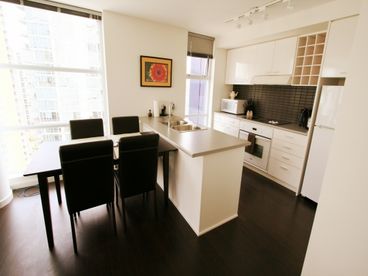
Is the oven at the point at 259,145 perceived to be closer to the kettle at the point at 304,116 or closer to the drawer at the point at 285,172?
the drawer at the point at 285,172

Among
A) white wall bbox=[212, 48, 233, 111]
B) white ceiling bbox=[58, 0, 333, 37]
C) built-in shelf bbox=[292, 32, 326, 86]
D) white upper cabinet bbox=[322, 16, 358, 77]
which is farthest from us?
white wall bbox=[212, 48, 233, 111]

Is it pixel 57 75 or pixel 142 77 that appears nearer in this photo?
pixel 57 75

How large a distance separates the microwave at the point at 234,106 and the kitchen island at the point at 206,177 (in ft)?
6.55

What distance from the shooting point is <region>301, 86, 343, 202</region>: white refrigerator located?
2.34m

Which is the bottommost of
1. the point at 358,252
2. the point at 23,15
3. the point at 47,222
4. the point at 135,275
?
the point at 135,275

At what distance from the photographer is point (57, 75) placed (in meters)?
2.87

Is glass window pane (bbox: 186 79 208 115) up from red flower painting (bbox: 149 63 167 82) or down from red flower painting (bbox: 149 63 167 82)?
down

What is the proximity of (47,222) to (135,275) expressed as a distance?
98 centimetres

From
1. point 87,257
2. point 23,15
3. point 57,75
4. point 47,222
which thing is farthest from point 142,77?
point 87,257

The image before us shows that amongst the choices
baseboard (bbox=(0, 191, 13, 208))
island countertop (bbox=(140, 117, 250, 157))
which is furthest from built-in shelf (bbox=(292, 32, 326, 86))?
baseboard (bbox=(0, 191, 13, 208))

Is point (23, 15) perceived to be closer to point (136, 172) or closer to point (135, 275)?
point (136, 172)

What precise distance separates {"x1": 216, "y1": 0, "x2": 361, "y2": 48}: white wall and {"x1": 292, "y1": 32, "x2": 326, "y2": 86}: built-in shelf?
143 mm

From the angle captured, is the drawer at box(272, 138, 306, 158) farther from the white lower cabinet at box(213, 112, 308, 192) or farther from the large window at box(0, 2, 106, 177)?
the large window at box(0, 2, 106, 177)

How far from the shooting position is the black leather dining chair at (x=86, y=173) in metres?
1.56
